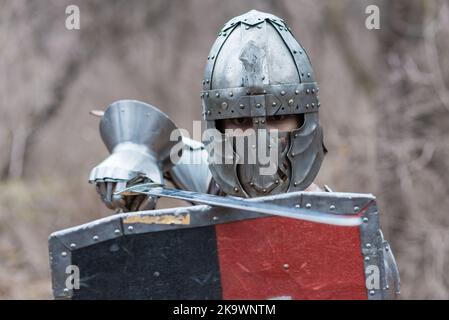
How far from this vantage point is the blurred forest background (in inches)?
263

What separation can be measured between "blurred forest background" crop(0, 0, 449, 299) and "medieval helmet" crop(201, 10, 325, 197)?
12.1 feet

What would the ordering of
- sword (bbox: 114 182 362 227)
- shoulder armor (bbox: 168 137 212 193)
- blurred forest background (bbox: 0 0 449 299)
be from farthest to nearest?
blurred forest background (bbox: 0 0 449 299), shoulder armor (bbox: 168 137 212 193), sword (bbox: 114 182 362 227)

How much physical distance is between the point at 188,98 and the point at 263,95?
5.39 m

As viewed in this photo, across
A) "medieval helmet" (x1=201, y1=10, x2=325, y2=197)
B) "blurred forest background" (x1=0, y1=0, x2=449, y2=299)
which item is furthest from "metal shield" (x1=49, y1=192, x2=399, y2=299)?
"blurred forest background" (x1=0, y1=0, x2=449, y2=299)

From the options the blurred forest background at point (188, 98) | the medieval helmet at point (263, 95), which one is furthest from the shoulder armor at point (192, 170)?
the blurred forest background at point (188, 98)

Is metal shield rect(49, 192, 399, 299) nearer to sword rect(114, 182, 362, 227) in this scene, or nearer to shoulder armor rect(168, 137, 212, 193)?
sword rect(114, 182, 362, 227)

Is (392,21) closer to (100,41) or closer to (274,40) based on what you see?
(100,41)

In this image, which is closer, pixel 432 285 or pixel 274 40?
pixel 274 40

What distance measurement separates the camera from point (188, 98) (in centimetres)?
812

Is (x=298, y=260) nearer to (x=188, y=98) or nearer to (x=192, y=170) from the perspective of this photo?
(x=192, y=170)

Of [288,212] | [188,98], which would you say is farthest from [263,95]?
[188,98]

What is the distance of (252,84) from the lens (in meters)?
2.76
